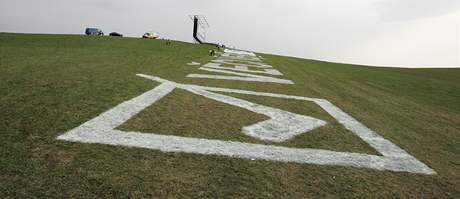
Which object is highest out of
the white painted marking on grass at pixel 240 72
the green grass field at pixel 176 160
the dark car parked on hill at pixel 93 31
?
the dark car parked on hill at pixel 93 31

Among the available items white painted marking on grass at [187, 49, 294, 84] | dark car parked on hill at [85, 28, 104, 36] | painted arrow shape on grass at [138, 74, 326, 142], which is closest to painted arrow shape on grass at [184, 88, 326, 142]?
painted arrow shape on grass at [138, 74, 326, 142]

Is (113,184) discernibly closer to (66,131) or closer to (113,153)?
(113,153)

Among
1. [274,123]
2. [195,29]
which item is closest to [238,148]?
[274,123]

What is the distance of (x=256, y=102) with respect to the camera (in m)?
8.29

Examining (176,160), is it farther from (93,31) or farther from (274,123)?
(93,31)

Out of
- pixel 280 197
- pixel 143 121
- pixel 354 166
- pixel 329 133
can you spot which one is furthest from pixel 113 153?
pixel 329 133

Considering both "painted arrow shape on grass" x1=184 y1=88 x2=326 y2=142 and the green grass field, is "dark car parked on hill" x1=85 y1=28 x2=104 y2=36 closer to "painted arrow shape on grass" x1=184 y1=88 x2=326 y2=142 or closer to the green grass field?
the green grass field

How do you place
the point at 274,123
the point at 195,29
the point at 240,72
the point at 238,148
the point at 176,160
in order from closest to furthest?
the point at 176,160
the point at 238,148
the point at 274,123
the point at 240,72
the point at 195,29

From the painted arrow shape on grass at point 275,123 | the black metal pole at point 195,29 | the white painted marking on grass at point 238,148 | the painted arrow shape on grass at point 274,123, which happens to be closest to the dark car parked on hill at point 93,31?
the black metal pole at point 195,29

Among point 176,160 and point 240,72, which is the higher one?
point 240,72

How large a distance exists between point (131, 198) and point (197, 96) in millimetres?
5211

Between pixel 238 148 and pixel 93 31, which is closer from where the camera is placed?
pixel 238 148

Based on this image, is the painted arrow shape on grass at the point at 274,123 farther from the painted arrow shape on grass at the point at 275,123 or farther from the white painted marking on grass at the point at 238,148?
the white painted marking on grass at the point at 238,148

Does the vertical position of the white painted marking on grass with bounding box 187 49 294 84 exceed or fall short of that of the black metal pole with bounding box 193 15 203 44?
it falls short
